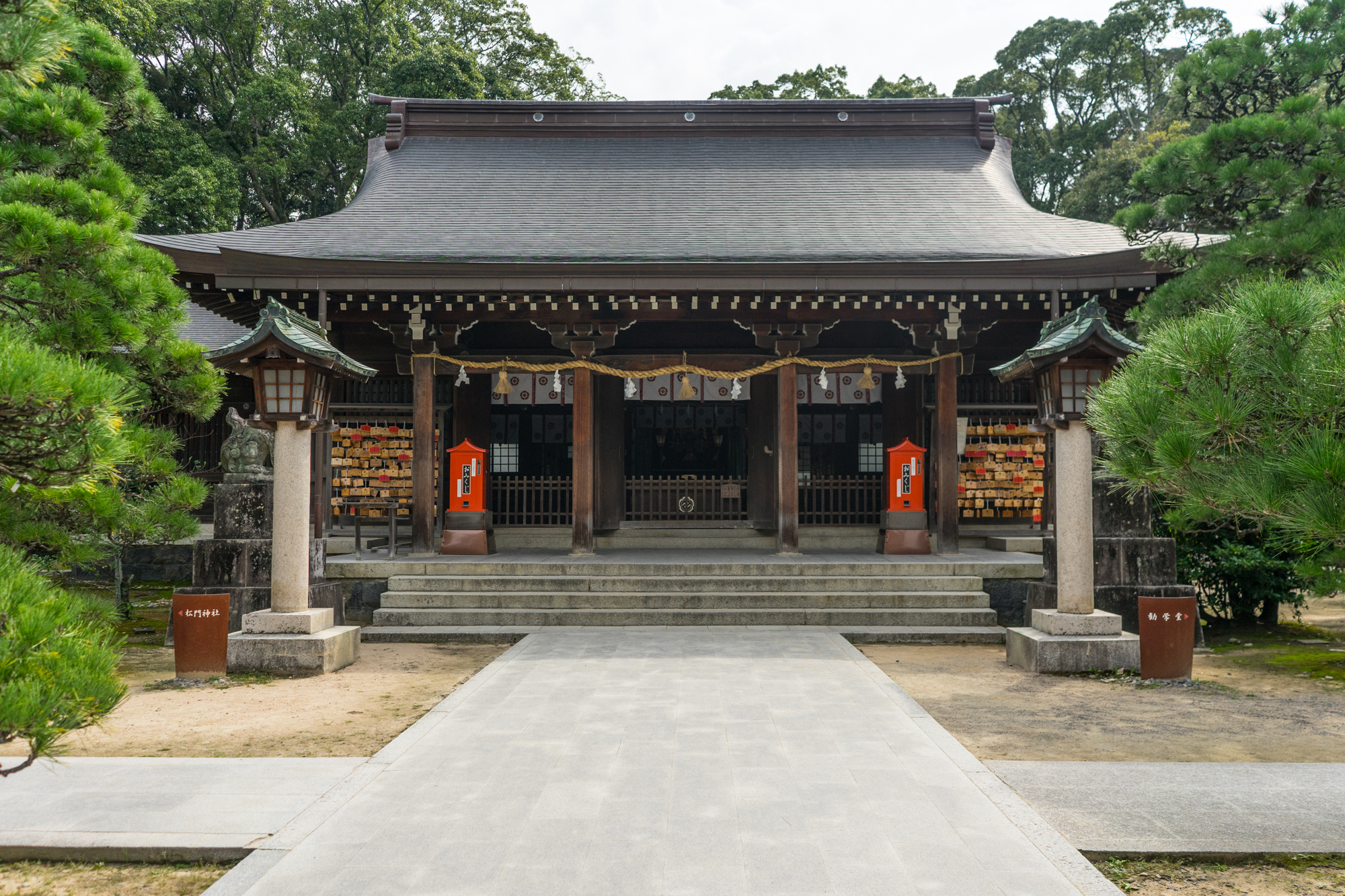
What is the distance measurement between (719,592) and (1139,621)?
425cm

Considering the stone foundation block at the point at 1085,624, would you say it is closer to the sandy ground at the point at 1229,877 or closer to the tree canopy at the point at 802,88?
the sandy ground at the point at 1229,877

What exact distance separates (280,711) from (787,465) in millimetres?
6820

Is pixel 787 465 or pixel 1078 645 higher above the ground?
pixel 787 465

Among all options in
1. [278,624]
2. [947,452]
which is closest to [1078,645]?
[947,452]

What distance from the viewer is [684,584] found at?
9664mm

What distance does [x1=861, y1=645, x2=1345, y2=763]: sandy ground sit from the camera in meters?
4.96

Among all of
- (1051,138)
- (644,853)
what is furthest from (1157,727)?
(1051,138)

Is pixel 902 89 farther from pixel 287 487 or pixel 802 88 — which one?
pixel 287 487

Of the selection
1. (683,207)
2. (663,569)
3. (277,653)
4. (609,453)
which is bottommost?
(277,653)

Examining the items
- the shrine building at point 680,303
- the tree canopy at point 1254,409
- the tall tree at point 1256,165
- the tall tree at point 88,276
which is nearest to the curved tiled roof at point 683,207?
the shrine building at point 680,303

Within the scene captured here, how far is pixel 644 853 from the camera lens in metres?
3.31

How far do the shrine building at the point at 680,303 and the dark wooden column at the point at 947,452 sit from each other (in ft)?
0.14

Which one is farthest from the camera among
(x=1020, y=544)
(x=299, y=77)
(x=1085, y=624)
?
(x=299, y=77)

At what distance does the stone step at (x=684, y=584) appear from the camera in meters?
9.47
